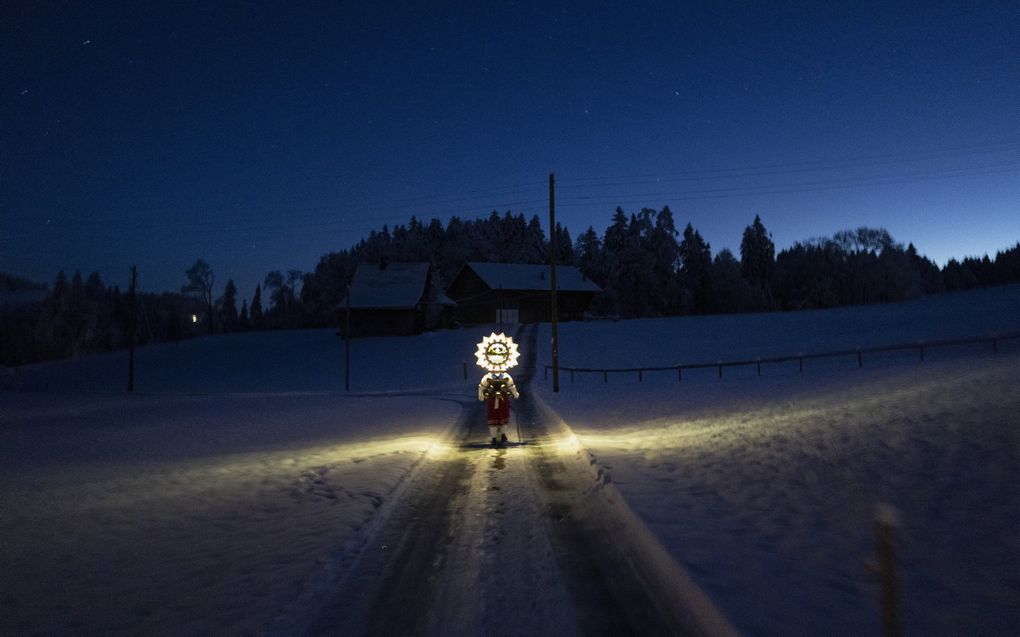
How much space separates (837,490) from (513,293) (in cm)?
6184

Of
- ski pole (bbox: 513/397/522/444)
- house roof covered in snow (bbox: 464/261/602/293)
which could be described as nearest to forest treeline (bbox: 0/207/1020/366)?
house roof covered in snow (bbox: 464/261/602/293)

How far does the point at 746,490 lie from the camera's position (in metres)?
7.83

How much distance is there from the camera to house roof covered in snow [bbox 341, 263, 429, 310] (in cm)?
6224

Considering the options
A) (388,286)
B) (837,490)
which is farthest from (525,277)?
(837,490)

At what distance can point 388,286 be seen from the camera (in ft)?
212

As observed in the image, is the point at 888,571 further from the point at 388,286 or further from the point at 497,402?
the point at 388,286

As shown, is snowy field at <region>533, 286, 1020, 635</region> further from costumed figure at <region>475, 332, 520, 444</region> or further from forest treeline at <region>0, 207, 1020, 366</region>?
forest treeline at <region>0, 207, 1020, 366</region>

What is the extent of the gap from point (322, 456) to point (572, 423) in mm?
7517

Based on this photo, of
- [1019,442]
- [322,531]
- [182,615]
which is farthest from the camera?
[1019,442]

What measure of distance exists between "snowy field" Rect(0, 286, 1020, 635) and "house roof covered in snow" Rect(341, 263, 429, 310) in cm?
4134

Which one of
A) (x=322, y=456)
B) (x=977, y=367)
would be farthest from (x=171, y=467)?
(x=977, y=367)

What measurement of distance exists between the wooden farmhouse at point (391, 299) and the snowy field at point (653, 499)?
1641 inches

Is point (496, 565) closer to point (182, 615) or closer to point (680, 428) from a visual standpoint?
point (182, 615)

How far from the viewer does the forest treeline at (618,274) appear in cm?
8712
